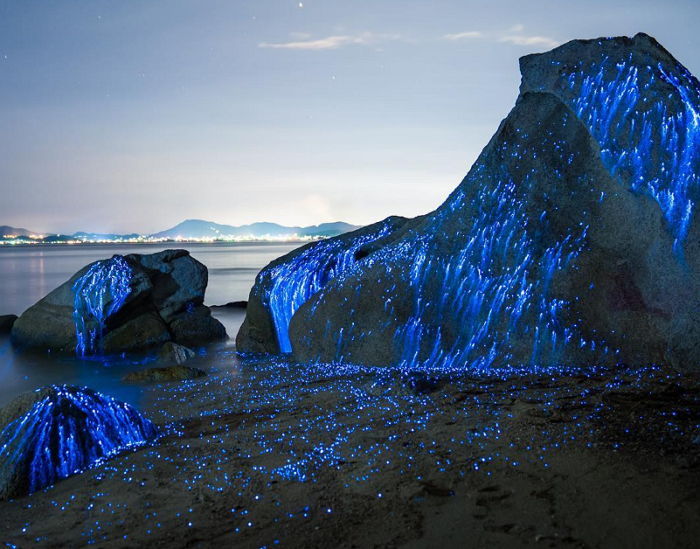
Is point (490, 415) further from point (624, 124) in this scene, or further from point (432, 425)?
point (624, 124)

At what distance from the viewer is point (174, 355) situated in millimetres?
8539

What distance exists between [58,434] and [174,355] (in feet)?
14.7

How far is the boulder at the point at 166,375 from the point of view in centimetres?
693

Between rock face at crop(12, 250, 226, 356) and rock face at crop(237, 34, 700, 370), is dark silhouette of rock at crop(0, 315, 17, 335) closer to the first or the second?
rock face at crop(12, 250, 226, 356)

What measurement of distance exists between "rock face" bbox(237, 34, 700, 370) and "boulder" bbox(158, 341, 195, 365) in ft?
6.23

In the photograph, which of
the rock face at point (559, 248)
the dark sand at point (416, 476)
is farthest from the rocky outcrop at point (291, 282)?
the dark sand at point (416, 476)

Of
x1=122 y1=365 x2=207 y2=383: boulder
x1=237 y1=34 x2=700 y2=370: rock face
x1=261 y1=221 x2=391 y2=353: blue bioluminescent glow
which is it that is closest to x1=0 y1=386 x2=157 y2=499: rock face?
x1=122 y1=365 x2=207 y2=383: boulder

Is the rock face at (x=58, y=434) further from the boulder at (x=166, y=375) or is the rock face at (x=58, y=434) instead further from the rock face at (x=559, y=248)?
the rock face at (x=559, y=248)

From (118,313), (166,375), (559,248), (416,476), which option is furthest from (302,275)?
(416,476)

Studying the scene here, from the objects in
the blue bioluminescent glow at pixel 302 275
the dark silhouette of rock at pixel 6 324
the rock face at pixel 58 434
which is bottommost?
the dark silhouette of rock at pixel 6 324

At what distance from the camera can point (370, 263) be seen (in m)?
7.15

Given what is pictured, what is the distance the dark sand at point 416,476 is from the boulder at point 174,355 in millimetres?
3590

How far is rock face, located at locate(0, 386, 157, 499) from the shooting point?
3.81 metres

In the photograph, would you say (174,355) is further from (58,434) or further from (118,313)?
(58,434)
